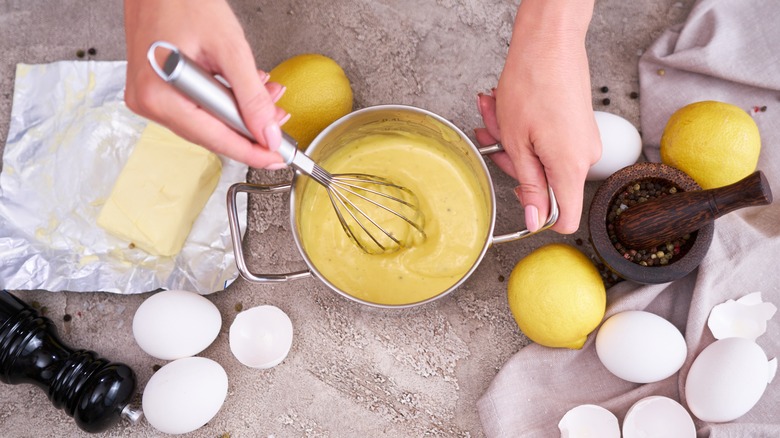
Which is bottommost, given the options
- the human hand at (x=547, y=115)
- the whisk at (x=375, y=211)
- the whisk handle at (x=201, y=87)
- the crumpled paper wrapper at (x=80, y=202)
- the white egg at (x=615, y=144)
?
the crumpled paper wrapper at (x=80, y=202)

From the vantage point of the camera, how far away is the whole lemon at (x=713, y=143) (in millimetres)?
797

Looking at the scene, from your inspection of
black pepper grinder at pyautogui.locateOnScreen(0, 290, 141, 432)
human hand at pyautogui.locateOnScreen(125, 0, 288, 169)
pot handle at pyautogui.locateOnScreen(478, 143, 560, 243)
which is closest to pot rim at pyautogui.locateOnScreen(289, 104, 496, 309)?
pot handle at pyautogui.locateOnScreen(478, 143, 560, 243)

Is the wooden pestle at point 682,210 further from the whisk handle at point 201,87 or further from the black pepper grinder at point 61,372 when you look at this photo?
the black pepper grinder at point 61,372

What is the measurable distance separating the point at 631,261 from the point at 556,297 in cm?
12

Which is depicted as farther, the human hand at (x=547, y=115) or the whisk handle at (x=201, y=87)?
the human hand at (x=547, y=115)

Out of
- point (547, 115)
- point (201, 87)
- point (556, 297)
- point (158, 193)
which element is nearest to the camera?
point (201, 87)

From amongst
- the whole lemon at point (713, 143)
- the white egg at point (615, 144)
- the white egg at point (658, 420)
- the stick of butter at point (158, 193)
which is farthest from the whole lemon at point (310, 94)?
the white egg at point (658, 420)

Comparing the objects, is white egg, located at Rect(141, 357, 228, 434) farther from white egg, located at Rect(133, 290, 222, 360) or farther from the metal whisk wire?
the metal whisk wire

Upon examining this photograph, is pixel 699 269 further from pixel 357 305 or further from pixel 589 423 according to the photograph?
pixel 357 305

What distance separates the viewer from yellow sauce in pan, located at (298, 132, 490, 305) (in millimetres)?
789

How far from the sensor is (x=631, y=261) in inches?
32.1

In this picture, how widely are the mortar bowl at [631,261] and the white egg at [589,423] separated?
192mm

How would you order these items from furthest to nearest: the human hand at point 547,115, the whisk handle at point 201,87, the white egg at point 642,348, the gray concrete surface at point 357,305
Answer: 1. the gray concrete surface at point 357,305
2. the white egg at point 642,348
3. the human hand at point 547,115
4. the whisk handle at point 201,87

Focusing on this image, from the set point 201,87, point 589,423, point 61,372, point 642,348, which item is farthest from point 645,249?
point 61,372
